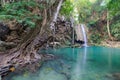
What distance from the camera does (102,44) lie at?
22609 mm

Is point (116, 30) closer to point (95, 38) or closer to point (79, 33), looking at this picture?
point (95, 38)

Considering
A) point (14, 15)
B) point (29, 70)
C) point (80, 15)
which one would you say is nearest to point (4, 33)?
point (14, 15)

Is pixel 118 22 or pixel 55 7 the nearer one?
pixel 55 7

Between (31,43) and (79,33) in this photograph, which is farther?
(79,33)

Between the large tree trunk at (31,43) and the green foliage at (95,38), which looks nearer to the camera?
the large tree trunk at (31,43)

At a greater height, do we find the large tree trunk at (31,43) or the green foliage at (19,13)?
the green foliage at (19,13)

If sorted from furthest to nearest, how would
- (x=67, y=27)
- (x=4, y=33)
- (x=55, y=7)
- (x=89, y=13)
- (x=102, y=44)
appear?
(x=89, y=13) < (x=102, y=44) < (x=67, y=27) < (x=4, y=33) < (x=55, y=7)

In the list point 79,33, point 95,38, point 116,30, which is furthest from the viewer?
point 95,38

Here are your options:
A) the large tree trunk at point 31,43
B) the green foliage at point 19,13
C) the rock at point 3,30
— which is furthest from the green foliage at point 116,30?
the rock at point 3,30

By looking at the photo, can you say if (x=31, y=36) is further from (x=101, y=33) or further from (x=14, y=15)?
(x=101, y=33)

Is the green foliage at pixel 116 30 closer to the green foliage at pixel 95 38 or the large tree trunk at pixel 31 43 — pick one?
the green foliage at pixel 95 38

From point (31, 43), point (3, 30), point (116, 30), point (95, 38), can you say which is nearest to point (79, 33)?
point (95, 38)

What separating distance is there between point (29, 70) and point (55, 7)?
3867 millimetres

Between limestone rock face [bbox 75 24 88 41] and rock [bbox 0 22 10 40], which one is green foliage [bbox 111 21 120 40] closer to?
limestone rock face [bbox 75 24 88 41]
